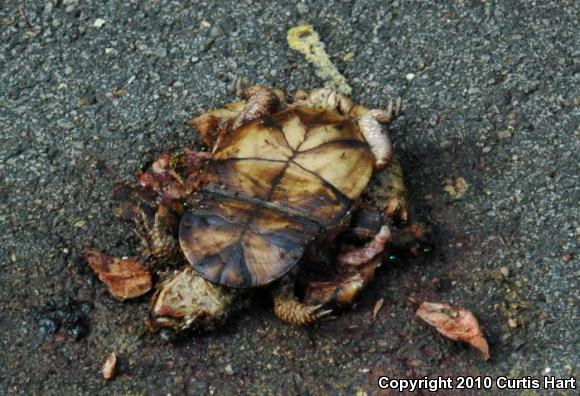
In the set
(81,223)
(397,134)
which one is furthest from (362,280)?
(81,223)

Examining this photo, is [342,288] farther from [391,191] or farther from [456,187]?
[456,187]

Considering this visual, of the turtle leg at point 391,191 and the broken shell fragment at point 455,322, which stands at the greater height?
the turtle leg at point 391,191

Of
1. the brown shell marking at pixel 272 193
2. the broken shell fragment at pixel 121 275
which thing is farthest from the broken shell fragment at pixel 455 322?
the broken shell fragment at pixel 121 275

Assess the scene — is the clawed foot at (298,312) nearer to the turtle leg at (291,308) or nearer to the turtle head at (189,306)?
the turtle leg at (291,308)

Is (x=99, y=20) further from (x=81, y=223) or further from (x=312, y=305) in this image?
(x=312, y=305)

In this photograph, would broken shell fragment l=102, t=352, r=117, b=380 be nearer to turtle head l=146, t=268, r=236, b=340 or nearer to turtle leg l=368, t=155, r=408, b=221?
turtle head l=146, t=268, r=236, b=340
